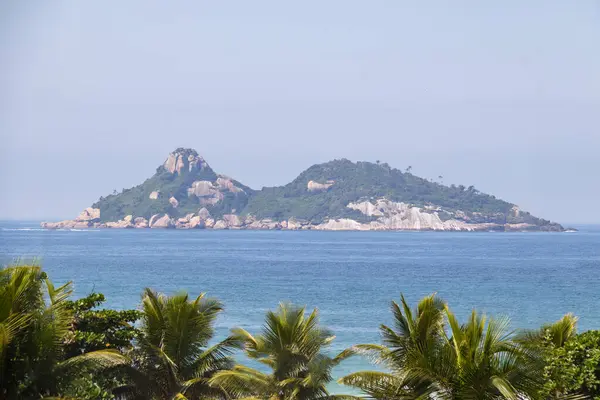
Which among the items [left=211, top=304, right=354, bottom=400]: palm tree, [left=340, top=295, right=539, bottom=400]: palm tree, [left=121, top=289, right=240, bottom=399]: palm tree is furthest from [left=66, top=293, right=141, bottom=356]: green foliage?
[left=340, top=295, right=539, bottom=400]: palm tree

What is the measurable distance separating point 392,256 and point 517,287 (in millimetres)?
44525

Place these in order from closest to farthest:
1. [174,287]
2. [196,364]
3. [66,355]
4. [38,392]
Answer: [38,392]
[66,355]
[196,364]
[174,287]

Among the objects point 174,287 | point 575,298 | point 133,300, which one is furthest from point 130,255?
point 575,298

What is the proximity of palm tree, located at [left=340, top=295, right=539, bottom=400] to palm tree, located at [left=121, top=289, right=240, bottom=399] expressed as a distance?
3173 millimetres

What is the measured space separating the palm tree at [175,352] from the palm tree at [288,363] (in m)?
0.65

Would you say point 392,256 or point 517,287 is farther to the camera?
point 392,256

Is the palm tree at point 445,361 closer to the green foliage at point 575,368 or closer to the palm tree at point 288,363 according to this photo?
the palm tree at point 288,363

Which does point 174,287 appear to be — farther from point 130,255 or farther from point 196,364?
point 196,364

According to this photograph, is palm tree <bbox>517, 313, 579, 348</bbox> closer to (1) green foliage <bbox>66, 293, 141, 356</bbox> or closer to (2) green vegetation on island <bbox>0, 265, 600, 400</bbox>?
(2) green vegetation on island <bbox>0, 265, 600, 400</bbox>

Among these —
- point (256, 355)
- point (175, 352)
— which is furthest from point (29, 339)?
point (256, 355)

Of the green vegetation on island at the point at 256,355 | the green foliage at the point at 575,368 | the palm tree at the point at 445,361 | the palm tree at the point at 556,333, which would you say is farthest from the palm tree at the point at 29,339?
the palm tree at the point at 556,333

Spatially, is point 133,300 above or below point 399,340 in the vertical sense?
below

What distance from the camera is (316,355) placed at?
1533cm

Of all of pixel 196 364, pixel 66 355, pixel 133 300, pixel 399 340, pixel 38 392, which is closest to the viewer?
pixel 38 392
